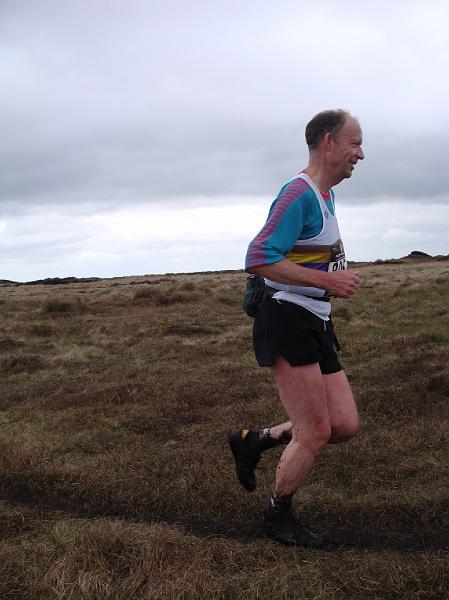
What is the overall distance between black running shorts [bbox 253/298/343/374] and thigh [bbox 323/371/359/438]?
7.4 inches

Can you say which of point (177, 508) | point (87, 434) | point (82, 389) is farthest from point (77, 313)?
point (177, 508)

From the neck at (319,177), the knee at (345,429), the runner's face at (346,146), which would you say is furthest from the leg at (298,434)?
the runner's face at (346,146)

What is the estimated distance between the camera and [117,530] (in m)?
3.33

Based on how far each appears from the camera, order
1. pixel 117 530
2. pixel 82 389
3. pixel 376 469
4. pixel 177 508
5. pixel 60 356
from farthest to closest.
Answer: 1. pixel 60 356
2. pixel 82 389
3. pixel 376 469
4. pixel 177 508
5. pixel 117 530

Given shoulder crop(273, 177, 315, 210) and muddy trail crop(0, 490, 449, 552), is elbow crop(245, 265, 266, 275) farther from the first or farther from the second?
muddy trail crop(0, 490, 449, 552)

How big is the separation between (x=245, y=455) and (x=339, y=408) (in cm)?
76

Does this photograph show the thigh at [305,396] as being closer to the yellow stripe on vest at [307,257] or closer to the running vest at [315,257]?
the running vest at [315,257]

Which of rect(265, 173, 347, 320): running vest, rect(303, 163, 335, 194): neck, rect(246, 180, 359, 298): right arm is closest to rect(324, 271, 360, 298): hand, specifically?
rect(246, 180, 359, 298): right arm

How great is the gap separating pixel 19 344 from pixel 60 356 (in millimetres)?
2118

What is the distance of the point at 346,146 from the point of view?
3264 millimetres

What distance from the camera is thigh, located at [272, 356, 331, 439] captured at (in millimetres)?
3188

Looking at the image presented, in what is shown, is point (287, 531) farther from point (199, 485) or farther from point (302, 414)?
point (199, 485)

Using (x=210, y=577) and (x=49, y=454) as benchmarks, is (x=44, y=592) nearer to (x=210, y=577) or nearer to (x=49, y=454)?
(x=210, y=577)

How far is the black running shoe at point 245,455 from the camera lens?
3.75 m
